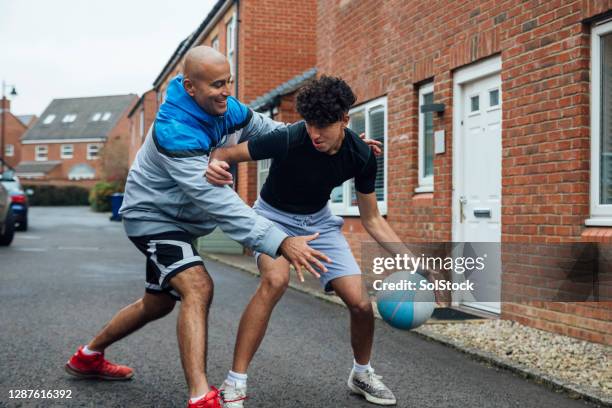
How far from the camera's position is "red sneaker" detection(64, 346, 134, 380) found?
4508 mm

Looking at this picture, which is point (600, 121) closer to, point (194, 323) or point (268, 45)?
point (194, 323)

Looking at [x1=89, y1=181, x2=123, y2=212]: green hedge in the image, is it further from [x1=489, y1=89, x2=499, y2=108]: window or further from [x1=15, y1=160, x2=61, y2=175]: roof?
[x1=489, y1=89, x2=499, y2=108]: window

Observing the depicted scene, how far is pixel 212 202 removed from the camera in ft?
11.7

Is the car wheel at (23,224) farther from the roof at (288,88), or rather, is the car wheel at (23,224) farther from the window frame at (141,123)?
the window frame at (141,123)

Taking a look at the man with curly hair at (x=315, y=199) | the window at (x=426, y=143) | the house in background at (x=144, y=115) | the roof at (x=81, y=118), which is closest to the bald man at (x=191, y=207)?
the man with curly hair at (x=315, y=199)

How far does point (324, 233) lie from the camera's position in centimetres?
430

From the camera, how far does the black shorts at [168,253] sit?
3779 mm

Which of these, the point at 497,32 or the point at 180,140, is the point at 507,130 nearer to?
the point at 497,32

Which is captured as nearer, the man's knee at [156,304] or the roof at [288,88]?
the man's knee at [156,304]

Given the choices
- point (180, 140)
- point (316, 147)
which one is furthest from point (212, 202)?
point (316, 147)

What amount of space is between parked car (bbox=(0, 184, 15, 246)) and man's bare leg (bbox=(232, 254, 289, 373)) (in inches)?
508

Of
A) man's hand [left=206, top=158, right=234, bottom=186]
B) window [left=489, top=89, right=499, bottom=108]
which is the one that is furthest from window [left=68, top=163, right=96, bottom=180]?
man's hand [left=206, top=158, right=234, bottom=186]

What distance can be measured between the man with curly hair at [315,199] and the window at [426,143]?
4.85 meters

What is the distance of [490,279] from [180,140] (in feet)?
16.3
